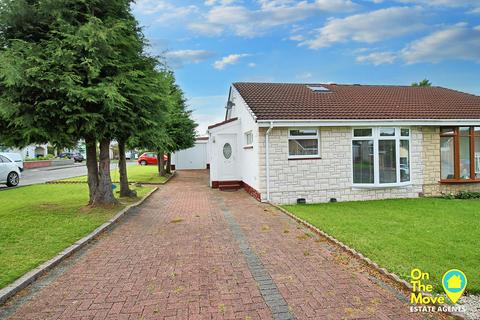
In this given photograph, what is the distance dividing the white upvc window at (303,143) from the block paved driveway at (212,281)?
4702mm

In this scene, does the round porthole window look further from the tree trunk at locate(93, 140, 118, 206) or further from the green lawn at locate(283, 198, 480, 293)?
the tree trunk at locate(93, 140, 118, 206)

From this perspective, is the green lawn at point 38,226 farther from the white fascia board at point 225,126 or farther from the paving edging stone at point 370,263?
the white fascia board at point 225,126

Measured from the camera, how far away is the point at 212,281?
14.9ft

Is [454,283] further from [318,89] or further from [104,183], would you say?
[318,89]

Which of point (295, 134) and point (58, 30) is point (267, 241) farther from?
point (58, 30)

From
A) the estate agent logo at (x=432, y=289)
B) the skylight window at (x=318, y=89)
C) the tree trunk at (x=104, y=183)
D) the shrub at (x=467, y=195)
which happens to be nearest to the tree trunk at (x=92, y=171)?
the tree trunk at (x=104, y=183)

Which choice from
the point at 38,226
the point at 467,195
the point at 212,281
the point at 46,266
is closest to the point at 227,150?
the point at 38,226

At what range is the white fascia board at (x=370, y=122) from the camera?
11273 mm

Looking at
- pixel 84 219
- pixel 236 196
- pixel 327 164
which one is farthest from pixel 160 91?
pixel 327 164

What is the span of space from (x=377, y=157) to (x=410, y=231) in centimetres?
543

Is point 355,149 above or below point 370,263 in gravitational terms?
above

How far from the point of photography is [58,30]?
28.5ft

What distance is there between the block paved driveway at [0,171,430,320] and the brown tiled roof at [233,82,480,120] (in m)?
5.89

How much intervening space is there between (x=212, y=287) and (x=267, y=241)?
2487 millimetres
